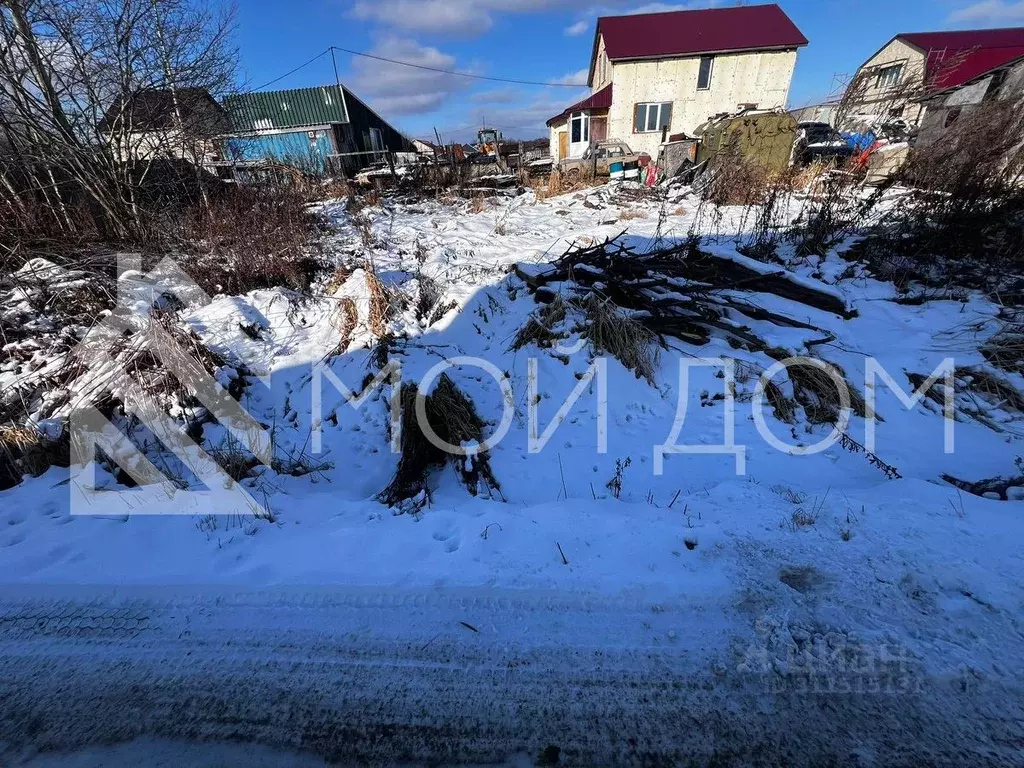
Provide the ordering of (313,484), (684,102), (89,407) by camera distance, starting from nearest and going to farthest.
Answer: (313,484), (89,407), (684,102)

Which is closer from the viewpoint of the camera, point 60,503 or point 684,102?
point 60,503

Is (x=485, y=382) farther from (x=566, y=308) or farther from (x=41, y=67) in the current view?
(x=41, y=67)

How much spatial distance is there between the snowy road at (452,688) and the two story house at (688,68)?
22.0m

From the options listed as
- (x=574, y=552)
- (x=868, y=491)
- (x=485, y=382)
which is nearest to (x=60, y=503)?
(x=485, y=382)

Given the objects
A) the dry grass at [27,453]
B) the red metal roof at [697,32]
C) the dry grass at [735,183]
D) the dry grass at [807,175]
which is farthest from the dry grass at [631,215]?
the red metal roof at [697,32]

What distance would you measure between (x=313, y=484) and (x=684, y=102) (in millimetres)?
23218

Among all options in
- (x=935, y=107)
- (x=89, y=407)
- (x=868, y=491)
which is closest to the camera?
(x=868, y=491)

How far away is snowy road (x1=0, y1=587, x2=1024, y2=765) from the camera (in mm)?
1477

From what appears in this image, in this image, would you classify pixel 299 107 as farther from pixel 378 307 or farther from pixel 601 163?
pixel 378 307

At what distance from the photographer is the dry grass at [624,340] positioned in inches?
165

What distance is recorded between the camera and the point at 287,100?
20.8 metres

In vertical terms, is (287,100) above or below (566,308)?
above

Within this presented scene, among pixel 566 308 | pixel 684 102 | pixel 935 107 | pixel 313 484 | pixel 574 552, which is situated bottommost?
pixel 313 484

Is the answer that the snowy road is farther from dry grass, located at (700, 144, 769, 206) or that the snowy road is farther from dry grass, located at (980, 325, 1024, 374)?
dry grass, located at (700, 144, 769, 206)
